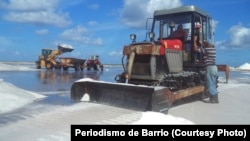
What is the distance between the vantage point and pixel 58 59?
33.5m

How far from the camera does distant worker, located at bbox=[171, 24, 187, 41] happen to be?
380 inches

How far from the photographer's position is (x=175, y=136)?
184 inches

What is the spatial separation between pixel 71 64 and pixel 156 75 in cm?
2501

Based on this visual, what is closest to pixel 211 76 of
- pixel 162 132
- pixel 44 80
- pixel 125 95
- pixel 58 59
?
pixel 125 95

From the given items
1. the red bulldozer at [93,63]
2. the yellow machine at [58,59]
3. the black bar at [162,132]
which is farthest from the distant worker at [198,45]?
the red bulldozer at [93,63]

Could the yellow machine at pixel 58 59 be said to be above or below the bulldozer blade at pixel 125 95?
above

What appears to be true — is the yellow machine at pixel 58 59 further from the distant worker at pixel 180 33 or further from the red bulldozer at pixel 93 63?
the distant worker at pixel 180 33

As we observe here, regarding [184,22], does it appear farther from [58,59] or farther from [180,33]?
[58,59]

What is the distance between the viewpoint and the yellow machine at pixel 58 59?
3275cm

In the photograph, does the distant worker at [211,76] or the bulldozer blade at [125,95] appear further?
the distant worker at [211,76]

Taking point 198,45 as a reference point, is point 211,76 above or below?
below

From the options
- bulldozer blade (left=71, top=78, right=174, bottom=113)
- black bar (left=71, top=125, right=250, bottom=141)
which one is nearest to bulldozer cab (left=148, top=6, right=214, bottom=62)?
bulldozer blade (left=71, top=78, right=174, bottom=113)

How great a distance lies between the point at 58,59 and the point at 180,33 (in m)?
25.5

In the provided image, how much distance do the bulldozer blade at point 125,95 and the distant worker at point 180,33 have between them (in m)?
3.06
